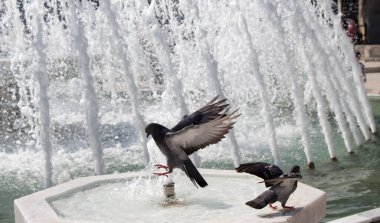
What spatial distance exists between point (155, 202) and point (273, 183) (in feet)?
3.77

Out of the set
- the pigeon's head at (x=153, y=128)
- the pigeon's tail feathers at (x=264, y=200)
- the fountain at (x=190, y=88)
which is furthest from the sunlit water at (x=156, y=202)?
the pigeon's head at (x=153, y=128)

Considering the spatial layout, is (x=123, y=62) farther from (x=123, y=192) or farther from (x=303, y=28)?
(x=123, y=192)

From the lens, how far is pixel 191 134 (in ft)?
15.4

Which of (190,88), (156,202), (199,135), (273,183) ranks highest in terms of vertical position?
(190,88)

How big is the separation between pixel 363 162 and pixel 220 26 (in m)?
4.94

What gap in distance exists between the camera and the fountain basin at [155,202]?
4.69 m

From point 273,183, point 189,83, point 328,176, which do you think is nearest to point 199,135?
point 273,183

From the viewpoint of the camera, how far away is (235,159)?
906cm

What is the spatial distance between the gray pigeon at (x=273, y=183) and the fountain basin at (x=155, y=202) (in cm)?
10

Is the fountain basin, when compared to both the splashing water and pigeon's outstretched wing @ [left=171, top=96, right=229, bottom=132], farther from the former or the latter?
pigeon's outstretched wing @ [left=171, top=96, right=229, bottom=132]

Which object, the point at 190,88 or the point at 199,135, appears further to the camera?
the point at 190,88

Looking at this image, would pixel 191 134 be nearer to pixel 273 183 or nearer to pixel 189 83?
A: pixel 273 183

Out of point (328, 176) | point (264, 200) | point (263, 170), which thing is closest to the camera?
point (264, 200)

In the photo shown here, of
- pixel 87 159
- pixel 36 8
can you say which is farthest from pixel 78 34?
pixel 87 159
